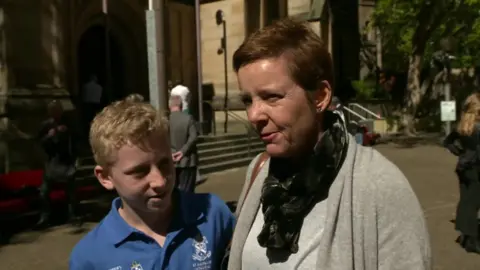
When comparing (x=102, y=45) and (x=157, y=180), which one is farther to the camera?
(x=102, y=45)

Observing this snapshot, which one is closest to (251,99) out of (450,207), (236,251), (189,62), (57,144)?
(236,251)

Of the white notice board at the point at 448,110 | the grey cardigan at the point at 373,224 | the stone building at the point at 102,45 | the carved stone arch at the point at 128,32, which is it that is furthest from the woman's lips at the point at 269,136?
the white notice board at the point at 448,110

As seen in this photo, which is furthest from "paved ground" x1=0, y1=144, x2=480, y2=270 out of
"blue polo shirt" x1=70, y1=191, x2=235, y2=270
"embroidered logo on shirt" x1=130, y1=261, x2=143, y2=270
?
"embroidered logo on shirt" x1=130, y1=261, x2=143, y2=270

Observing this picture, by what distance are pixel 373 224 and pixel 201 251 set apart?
80 cm

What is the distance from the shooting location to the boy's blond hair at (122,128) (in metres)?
2.08

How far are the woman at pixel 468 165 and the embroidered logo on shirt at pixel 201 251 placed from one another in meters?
5.88

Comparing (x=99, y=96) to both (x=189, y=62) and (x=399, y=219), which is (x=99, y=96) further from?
(x=399, y=219)

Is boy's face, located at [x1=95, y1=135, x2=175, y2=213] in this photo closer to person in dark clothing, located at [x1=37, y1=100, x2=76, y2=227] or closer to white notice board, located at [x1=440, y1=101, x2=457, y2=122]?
person in dark clothing, located at [x1=37, y1=100, x2=76, y2=227]

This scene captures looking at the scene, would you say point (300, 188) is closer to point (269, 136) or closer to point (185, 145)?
point (269, 136)

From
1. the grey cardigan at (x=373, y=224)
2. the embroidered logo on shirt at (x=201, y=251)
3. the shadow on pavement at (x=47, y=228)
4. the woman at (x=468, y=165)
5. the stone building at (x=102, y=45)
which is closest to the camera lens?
the grey cardigan at (x=373, y=224)

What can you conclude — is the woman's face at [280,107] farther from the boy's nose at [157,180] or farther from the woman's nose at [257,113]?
the boy's nose at [157,180]

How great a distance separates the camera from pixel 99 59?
18234mm

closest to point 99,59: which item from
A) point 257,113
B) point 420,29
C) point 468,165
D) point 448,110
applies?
point 448,110

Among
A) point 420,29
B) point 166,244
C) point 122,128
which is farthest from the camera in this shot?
point 420,29
